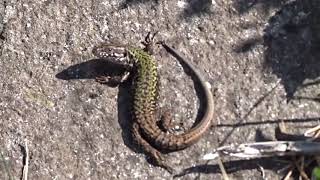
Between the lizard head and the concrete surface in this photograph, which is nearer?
Result: the concrete surface

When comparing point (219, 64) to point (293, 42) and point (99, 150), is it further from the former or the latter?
point (99, 150)

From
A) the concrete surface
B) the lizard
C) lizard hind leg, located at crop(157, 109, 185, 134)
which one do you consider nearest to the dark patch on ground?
the concrete surface

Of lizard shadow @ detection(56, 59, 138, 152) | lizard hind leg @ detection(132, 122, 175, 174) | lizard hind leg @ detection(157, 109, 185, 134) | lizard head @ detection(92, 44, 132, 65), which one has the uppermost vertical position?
lizard head @ detection(92, 44, 132, 65)

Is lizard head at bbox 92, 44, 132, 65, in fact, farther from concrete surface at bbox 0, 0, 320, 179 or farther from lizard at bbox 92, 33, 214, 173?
concrete surface at bbox 0, 0, 320, 179

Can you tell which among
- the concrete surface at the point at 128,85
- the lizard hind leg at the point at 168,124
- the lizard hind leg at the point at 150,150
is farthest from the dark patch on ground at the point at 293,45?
the lizard hind leg at the point at 150,150

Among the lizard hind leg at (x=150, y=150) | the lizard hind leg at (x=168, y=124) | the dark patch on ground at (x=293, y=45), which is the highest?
the dark patch on ground at (x=293, y=45)

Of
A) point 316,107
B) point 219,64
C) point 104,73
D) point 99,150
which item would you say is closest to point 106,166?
point 99,150

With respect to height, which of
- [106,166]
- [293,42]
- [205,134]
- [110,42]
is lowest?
[106,166]

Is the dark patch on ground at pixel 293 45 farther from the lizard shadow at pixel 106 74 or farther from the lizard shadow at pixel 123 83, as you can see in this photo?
the lizard shadow at pixel 106 74
